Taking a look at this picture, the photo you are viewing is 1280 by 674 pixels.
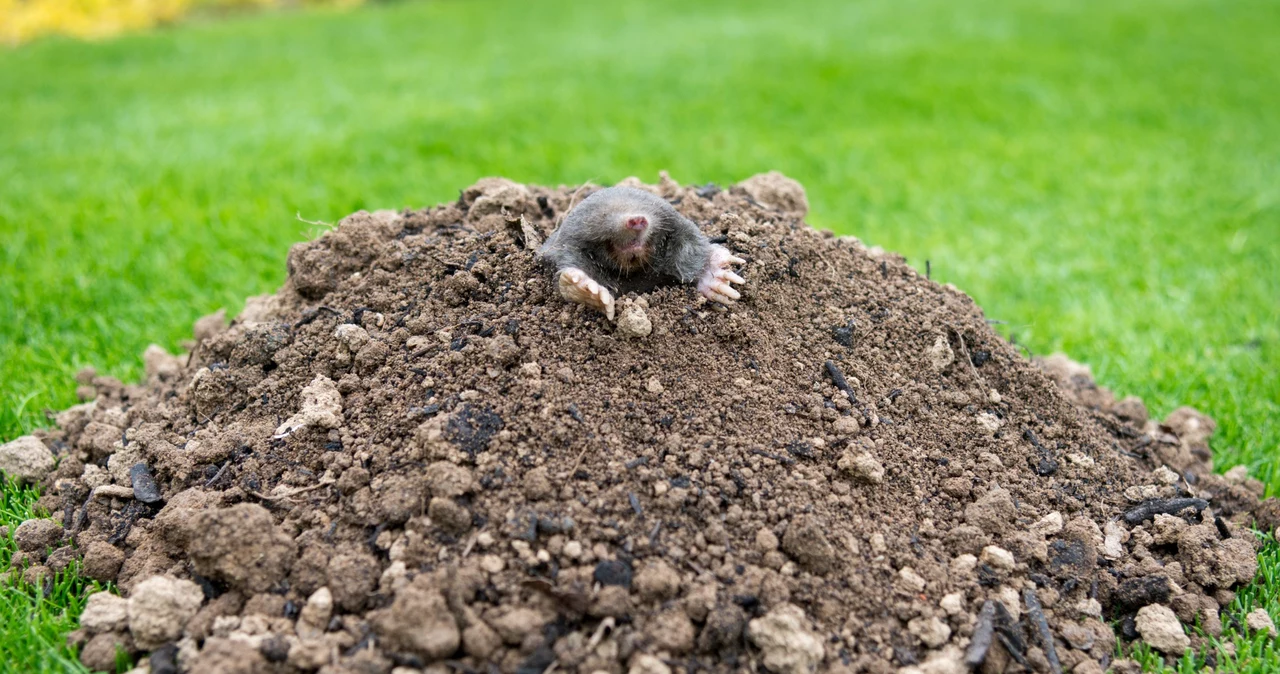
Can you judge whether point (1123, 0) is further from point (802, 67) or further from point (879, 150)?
point (879, 150)

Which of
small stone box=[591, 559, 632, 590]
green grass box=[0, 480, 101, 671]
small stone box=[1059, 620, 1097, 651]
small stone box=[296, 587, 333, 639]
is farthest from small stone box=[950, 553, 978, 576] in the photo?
green grass box=[0, 480, 101, 671]

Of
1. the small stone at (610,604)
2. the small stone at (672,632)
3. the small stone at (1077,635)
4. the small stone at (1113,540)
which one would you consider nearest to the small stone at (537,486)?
the small stone at (610,604)

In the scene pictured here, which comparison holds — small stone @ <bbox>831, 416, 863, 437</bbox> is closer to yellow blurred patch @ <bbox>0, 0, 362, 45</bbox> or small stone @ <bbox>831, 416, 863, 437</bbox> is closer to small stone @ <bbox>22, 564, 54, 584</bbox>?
small stone @ <bbox>22, 564, 54, 584</bbox>

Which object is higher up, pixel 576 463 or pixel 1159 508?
pixel 576 463

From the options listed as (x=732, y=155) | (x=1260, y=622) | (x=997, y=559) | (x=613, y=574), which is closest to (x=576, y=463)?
(x=613, y=574)

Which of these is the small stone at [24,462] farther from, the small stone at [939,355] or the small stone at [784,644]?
the small stone at [939,355]

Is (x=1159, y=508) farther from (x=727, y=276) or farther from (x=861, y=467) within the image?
(x=727, y=276)
